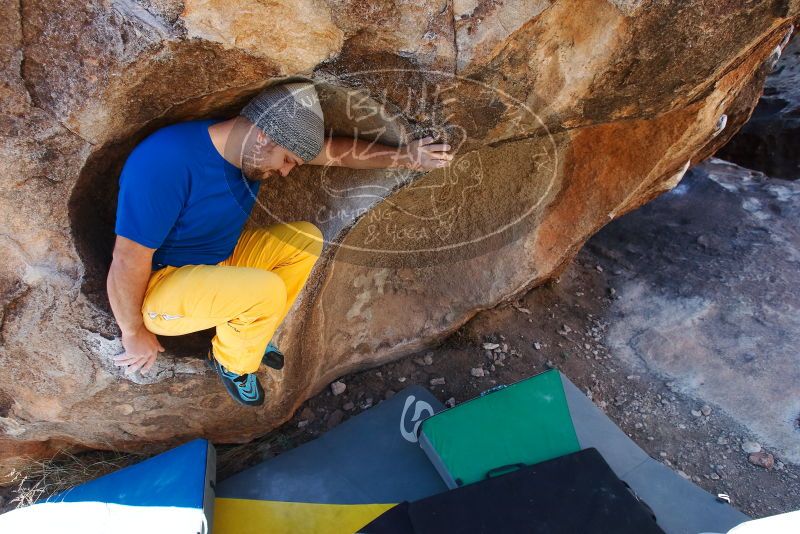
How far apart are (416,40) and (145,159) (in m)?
0.86

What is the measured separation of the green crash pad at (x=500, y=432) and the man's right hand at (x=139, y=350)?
3.79 ft

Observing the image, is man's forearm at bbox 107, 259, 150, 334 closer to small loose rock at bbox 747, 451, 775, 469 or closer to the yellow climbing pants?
the yellow climbing pants

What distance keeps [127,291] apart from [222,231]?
1.22ft

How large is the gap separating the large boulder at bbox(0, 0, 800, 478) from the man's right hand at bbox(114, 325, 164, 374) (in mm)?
64

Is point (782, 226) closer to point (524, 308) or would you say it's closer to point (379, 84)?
point (524, 308)

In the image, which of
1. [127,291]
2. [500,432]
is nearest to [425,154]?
[127,291]

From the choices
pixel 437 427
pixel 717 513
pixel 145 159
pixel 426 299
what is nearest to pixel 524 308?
pixel 426 299

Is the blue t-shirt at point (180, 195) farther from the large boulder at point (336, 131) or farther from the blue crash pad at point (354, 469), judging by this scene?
the blue crash pad at point (354, 469)

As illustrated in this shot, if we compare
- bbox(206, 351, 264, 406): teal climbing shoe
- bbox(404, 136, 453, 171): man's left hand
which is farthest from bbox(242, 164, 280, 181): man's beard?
bbox(206, 351, 264, 406): teal climbing shoe

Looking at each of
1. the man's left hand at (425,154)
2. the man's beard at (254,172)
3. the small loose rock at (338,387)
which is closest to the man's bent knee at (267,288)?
the man's beard at (254,172)

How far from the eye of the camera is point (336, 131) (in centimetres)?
223

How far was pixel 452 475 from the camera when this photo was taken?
255 centimetres

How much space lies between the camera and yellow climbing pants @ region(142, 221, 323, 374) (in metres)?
2.00

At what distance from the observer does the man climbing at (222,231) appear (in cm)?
181
